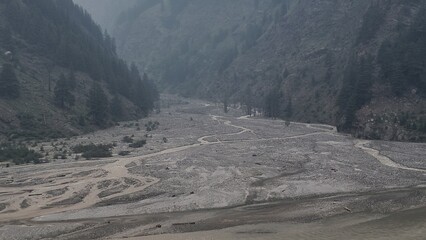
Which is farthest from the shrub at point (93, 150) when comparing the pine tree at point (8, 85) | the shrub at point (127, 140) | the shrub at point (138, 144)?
the pine tree at point (8, 85)

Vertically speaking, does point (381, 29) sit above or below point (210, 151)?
above

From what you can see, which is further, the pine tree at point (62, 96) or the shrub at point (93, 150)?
the pine tree at point (62, 96)

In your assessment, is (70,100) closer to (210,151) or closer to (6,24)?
(6,24)

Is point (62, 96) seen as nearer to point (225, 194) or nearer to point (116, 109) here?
point (116, 109)

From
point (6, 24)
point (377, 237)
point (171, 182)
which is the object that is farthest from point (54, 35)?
point (377, 237)

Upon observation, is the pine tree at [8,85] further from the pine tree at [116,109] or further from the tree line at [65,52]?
the pine tree at [116,109]

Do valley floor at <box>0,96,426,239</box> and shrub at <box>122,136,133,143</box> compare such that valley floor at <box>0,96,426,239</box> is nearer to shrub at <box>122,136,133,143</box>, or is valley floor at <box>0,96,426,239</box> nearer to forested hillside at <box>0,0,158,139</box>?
shrub at <box>122,136,133,143</box>

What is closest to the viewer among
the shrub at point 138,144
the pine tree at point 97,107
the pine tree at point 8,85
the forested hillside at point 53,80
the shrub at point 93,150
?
the shrub at point 93,150

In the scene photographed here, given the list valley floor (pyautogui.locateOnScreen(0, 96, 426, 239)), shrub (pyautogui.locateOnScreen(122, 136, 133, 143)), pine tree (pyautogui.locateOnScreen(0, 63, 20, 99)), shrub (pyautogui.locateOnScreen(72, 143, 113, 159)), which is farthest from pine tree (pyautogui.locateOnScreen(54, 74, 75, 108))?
valley floor (pyautogui.locateOnScreen(0, 96, 426, 239))
